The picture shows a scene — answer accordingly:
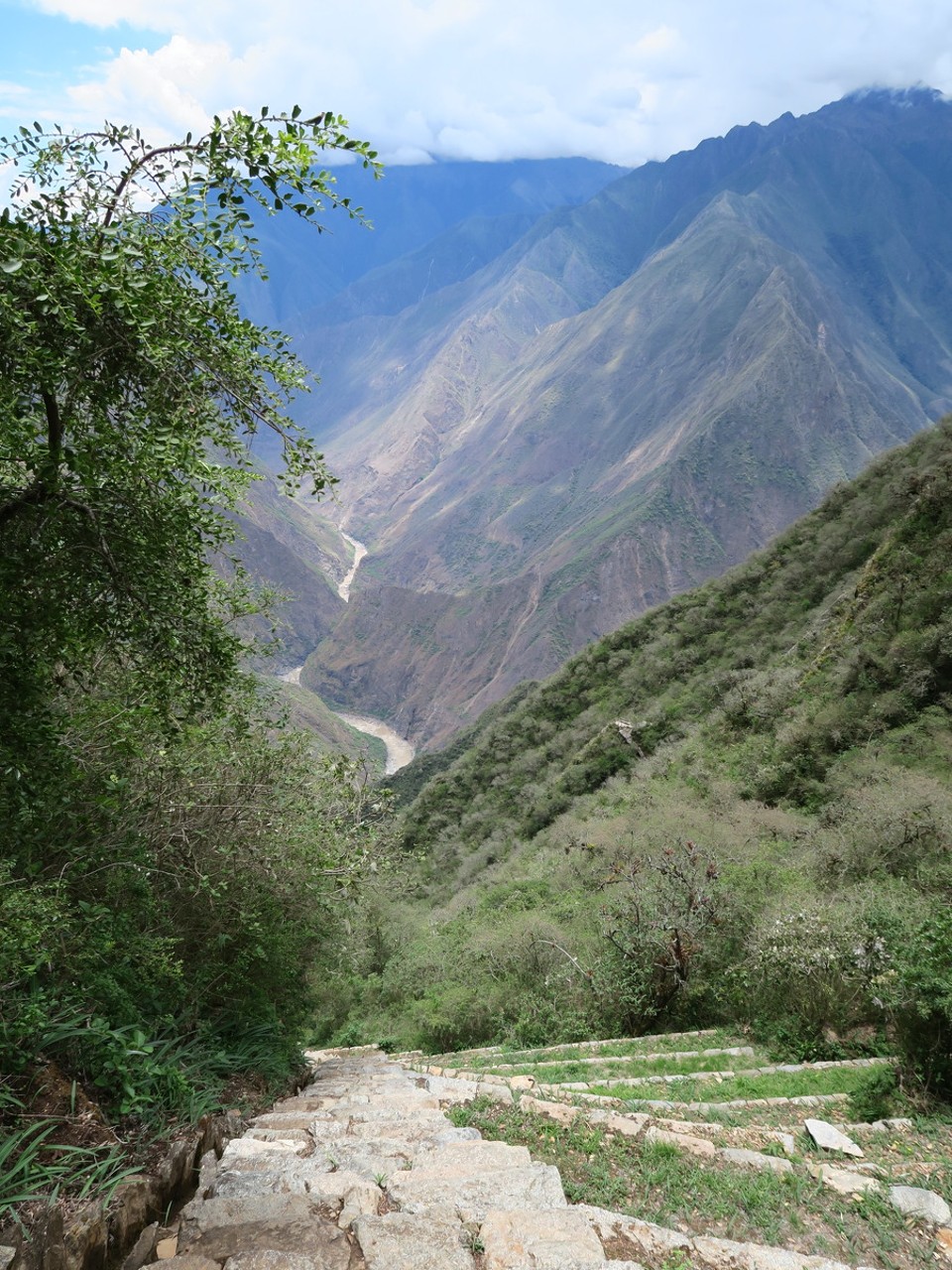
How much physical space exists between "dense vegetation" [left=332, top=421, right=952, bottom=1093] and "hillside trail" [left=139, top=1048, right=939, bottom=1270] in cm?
382

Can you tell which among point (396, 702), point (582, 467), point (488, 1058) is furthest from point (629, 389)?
point (488, 1058)

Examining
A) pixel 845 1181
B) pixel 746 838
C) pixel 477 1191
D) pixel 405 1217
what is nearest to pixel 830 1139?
pixel 845 1181

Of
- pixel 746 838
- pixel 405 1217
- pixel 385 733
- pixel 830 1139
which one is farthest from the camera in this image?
pixel 385 733

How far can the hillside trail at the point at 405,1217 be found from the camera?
326 cm

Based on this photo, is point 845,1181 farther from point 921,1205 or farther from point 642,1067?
point 642,1067

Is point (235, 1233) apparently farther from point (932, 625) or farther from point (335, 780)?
point (932, 625)

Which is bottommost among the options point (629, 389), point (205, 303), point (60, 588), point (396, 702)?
point (396, 702)

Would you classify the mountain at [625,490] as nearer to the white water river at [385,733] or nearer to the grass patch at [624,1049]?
the white water river at [385,733]

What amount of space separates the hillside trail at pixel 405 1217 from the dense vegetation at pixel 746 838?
3825mm

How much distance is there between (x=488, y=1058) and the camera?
34.5 ft

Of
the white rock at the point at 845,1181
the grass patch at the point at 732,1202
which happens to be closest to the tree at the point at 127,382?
the grass patch at the point at 732,1202

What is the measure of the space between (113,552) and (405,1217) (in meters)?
4.05

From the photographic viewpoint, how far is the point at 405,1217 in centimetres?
359

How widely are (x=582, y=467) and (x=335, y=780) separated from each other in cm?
17466
